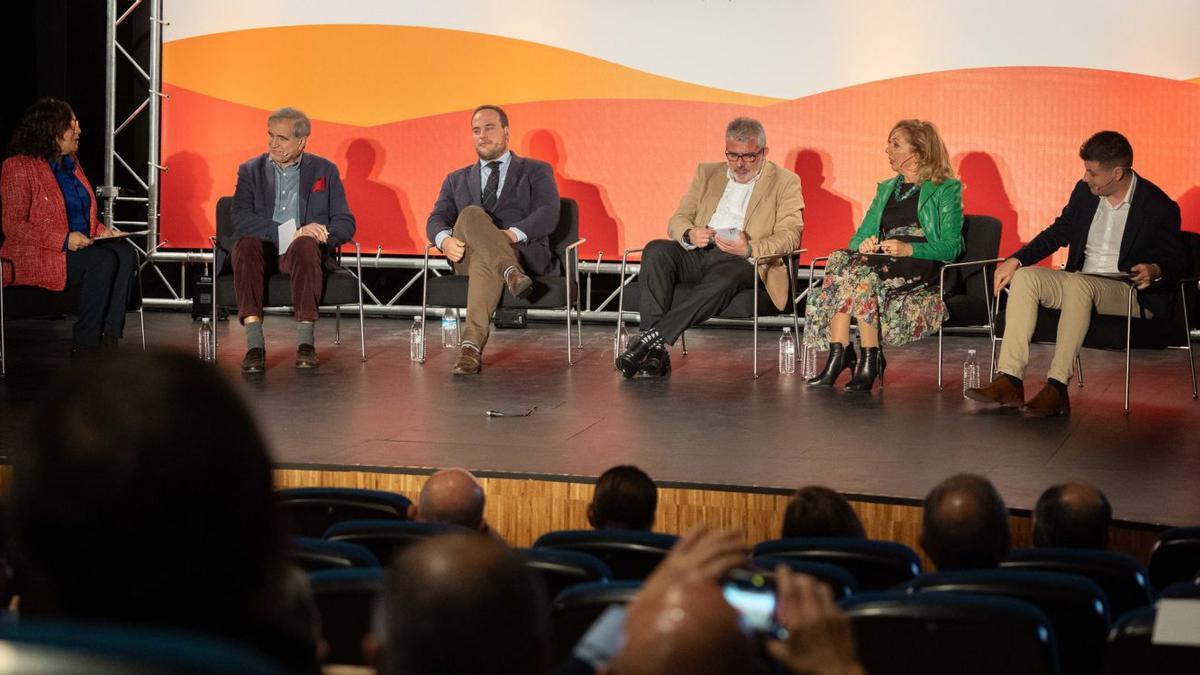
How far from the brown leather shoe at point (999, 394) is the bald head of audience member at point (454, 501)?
302 cm

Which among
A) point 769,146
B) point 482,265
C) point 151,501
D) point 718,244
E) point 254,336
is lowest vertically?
point 254,336

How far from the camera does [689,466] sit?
4098 mm

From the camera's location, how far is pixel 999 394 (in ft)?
17.0

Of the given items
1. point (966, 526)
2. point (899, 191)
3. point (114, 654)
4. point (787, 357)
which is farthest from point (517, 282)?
point (114, 654)

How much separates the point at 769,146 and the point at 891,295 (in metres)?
1.99

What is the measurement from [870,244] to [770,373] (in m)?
0.78

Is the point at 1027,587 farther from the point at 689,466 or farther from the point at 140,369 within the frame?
the point at 689,466

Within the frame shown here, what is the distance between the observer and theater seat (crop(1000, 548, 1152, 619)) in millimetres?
2111

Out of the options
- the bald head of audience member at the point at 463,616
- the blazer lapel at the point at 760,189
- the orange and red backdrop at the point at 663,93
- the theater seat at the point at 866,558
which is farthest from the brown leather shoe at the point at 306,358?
the bald head of audience member at the point at 463,616

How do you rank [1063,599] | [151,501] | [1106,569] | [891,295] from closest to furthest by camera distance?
[151,501], [1063,599], [1106,569], [891,295]

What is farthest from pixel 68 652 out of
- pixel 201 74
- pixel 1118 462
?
pixel 201 74

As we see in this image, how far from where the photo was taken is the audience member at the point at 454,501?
2588 millimetres

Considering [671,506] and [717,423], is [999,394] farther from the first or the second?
[671,506]

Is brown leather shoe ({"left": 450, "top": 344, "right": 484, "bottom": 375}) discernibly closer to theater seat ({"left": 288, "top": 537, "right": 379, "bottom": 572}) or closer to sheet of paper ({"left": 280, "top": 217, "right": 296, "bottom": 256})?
sheet of paper ({"left": 280, "top": 217, "right": 296, "bottom": 256})
